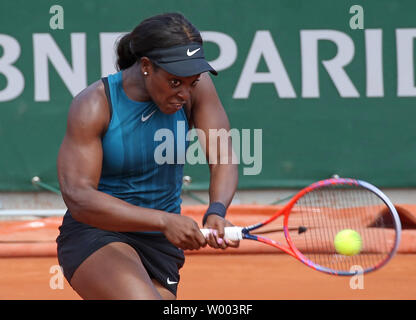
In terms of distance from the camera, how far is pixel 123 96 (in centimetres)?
262

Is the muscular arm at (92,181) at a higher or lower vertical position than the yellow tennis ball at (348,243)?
higher

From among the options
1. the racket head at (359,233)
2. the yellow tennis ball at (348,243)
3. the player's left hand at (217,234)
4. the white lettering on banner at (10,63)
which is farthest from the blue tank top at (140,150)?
the white lettering on banner at (10,63)

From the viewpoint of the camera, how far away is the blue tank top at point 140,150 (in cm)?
259

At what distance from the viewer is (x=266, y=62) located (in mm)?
5758

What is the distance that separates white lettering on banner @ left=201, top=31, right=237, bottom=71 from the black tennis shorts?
3.14 meters

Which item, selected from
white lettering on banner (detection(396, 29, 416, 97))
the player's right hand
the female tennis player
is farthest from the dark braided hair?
white lettering on banner (detection(396, 29, 416, 97))

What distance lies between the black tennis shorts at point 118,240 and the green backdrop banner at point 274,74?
9.90 ft

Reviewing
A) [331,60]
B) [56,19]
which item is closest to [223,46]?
[331,60]

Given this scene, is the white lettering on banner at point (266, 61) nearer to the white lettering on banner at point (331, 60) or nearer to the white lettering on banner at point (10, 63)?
the white lettering on banner at point (331, 60)

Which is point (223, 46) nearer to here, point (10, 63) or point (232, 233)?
point (10, 63)

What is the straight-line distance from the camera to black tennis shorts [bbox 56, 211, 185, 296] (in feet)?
8.61
